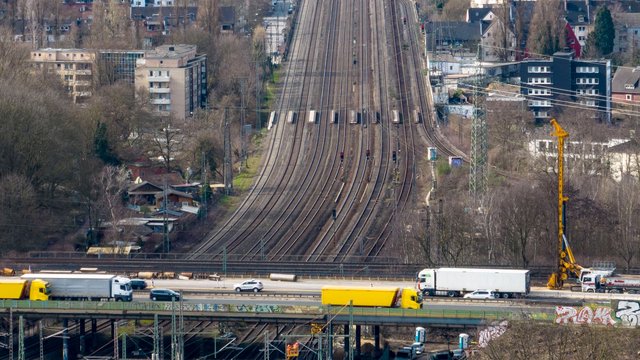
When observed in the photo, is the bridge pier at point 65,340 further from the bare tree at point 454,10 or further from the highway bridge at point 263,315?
the bare tree at point 454,10

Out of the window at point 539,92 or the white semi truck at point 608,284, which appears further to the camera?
the window at point 539,92

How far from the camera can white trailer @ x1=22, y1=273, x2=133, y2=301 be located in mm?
28297

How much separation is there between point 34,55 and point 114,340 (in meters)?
30.0

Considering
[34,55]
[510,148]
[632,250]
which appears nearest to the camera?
[632,250]

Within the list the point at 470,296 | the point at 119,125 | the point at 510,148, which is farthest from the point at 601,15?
the point at 470,296

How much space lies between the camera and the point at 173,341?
25156mm

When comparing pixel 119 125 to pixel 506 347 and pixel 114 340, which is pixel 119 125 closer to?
pixel 114 340

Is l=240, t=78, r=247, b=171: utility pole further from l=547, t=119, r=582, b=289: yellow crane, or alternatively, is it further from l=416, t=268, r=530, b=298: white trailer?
l=416, t=268, r=530, b=298: white trailer

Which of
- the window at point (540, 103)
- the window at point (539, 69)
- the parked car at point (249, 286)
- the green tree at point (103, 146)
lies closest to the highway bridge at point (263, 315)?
the parked car at point (249, 286)

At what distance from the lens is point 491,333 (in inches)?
992

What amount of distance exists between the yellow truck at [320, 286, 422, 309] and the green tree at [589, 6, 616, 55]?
118ft

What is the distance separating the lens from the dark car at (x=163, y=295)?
91.9 feet

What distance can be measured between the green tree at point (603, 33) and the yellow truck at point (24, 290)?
121ft

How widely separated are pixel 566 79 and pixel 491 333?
3183 centimetres
